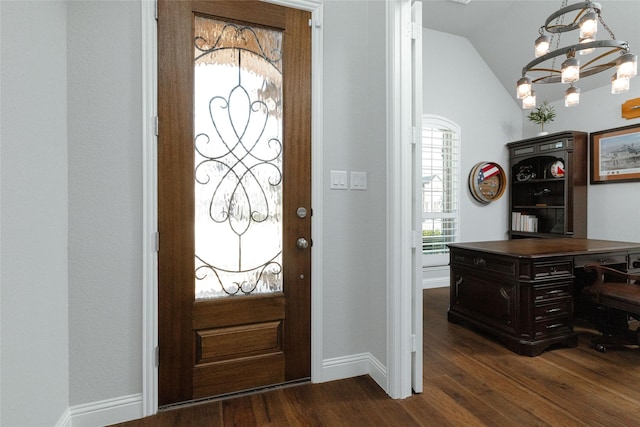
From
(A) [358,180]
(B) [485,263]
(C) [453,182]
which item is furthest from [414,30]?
(C) [453,182]

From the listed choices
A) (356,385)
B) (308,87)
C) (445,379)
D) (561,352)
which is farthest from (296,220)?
(561,352)

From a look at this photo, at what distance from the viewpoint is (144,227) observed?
1.79m

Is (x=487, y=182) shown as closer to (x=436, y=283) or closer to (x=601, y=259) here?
(x=436, y=283)

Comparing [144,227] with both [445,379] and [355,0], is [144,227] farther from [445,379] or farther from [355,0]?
[445,379]

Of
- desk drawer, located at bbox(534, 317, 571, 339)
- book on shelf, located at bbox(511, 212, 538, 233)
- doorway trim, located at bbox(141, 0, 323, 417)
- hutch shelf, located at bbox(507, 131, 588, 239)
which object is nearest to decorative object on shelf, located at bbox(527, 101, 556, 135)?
hutch shelf, located at bbox(507, 131, 588, 239)

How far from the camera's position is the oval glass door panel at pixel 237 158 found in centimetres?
192

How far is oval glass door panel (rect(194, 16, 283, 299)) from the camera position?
6.31 ft

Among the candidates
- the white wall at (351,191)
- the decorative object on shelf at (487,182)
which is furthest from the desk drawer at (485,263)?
the decorative object on shelf at (487,182)

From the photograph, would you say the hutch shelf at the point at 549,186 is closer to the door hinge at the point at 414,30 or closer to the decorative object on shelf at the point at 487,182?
the decorative object on shelf at the point at 487,182

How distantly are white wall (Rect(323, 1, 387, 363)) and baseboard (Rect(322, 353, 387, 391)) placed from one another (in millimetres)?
39

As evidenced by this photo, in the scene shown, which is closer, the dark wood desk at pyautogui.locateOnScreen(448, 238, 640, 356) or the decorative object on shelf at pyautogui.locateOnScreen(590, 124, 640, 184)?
the dark wood desk at pyautogui.locateOnScreen(448, 238, 640, 356)
